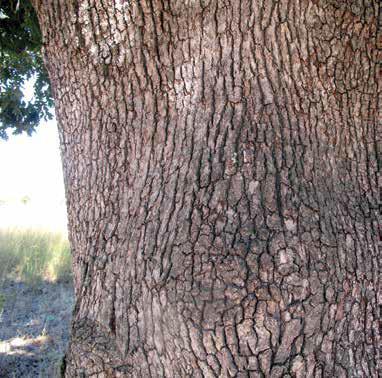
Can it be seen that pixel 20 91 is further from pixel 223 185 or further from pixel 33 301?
pixel 223 185

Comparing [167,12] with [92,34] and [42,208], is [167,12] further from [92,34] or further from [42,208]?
[42,208]

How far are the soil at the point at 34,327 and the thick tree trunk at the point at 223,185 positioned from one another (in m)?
2.31

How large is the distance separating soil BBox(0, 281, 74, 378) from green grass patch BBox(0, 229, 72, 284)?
191mm

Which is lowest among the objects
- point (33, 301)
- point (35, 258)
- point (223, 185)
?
point (33, 301)

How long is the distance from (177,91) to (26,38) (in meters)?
2.47

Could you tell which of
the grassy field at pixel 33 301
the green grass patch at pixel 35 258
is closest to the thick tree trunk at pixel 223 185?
the grassy field at pixel 33 301

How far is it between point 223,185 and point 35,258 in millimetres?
5728

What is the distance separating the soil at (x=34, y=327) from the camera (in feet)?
13.8

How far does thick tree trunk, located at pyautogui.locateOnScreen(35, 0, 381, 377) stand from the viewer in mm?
1467

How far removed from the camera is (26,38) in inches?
144

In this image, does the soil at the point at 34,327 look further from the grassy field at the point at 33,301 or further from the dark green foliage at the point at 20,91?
the dark green foliage at the point at 20,91

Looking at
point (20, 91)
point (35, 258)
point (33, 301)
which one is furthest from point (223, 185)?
point (35, 258)

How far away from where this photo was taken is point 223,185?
157cm

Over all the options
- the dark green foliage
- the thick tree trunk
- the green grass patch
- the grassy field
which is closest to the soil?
the grassy field
